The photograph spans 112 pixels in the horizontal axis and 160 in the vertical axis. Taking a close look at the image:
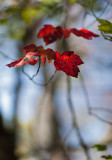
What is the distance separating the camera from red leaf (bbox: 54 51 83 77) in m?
0.71

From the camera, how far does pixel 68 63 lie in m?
0.73

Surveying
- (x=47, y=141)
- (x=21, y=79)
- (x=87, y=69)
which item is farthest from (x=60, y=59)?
(x=87, y=69)

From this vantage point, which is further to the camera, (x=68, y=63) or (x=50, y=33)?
(x=50, y=33)

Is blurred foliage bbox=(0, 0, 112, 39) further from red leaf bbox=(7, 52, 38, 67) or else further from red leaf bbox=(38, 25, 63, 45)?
red leaf bbox=(7, 52, 38, 67)

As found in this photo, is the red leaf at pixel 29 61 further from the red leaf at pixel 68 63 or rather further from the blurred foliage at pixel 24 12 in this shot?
the blurred foliage at pixel 24 12

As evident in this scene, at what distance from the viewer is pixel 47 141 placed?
3.75 meters

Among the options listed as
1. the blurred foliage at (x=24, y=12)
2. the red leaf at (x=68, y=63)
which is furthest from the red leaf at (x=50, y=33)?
the red leaf at (x=68, y=63)

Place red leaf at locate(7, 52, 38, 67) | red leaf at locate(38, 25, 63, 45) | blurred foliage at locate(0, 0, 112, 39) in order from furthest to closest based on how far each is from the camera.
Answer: blurred foliage at locate(0, 0, 112, 39), red leaf at locate(38, 25, 63, 45), red leaf at locate(7, 52, 38, 67)

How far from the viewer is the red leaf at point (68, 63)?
708 millimetres

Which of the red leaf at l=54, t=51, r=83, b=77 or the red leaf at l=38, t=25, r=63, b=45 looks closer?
the red leaf at l=54, t=51, r=83, b=77

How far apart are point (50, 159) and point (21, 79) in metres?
1.32

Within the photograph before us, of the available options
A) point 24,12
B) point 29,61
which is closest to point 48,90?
point 24,12

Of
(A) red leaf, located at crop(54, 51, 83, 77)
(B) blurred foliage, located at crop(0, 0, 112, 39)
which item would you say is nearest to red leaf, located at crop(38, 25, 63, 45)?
(B) blurred foliage, located at crop(0, 0, 112, 39)

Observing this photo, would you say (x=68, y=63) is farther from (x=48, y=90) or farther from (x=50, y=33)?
(x=48, y=90)
